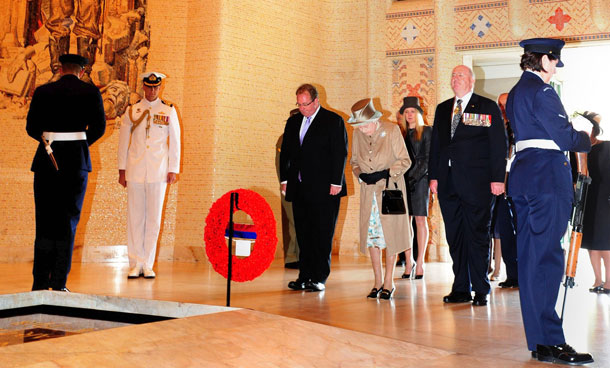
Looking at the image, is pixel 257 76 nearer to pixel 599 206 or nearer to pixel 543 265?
pixel 599 206

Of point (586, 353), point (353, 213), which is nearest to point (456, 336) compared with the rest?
point (586, 353)

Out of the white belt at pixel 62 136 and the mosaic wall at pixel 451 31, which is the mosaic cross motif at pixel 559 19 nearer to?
the mosaic wall at pixel 451 31

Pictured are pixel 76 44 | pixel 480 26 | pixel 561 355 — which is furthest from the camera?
pixel 480 26

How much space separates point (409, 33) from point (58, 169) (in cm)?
701

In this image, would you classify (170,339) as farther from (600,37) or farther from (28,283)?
(600,37)

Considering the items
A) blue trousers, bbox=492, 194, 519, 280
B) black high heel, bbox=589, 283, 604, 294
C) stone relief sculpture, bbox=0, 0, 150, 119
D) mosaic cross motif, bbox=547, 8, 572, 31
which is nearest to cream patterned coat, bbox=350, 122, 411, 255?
blue trousers, bbox=492, 194, 519, 280

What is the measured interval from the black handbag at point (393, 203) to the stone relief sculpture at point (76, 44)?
5117 mm

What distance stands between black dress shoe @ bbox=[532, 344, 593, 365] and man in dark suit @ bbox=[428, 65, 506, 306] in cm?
193

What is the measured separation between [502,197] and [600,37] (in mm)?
4404

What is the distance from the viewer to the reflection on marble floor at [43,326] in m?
4.86

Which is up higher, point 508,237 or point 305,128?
point 305,128

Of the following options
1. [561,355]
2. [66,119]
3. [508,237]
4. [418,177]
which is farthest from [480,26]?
[561,355]

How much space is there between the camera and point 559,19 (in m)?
10.0

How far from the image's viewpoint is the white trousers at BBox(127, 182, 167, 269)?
269 inches
